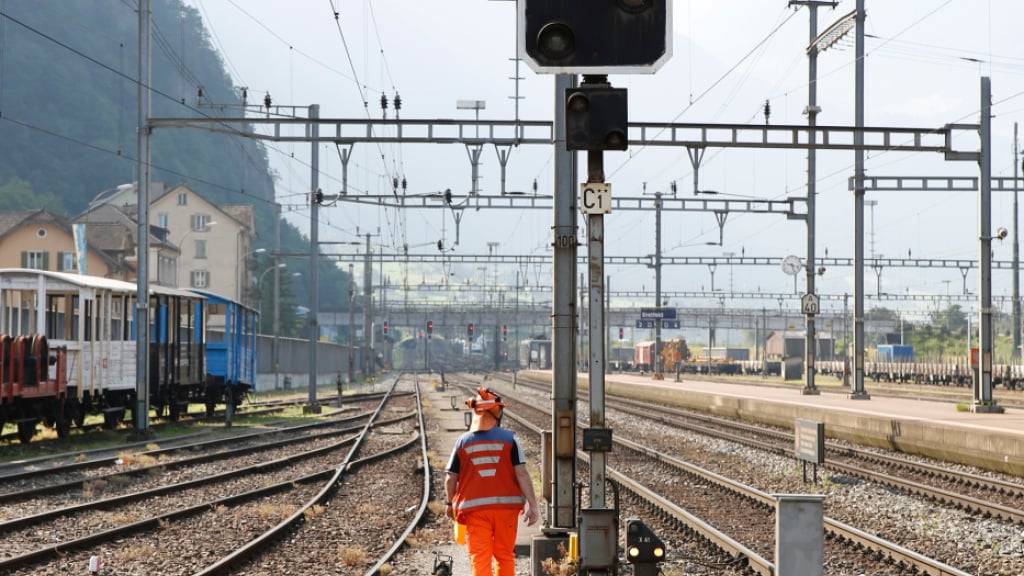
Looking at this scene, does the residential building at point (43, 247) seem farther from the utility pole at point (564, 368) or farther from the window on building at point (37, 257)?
the utility pole at point (564, 368)

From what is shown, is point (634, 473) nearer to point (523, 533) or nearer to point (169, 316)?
point (523, 533)

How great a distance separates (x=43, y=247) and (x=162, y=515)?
62257mm

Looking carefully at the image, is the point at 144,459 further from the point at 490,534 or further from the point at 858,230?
the point at 858,230

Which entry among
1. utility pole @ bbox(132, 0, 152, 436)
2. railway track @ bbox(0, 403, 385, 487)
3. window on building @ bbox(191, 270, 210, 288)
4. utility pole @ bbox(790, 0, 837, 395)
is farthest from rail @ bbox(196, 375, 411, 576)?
window on building @ bbox(191, 270, 210, 288)

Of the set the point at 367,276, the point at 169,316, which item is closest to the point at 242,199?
the point at 367,276

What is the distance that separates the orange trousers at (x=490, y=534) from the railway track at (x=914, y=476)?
353 inches

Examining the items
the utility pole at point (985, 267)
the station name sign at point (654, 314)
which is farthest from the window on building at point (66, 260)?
the utility pole at point (985, 267)

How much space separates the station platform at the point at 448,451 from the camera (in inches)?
468

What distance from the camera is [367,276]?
80375mm

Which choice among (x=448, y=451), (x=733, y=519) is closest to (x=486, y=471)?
(x=733, y=519)

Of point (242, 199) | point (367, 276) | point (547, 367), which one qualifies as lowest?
point (547, 367)

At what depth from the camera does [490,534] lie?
7773mm

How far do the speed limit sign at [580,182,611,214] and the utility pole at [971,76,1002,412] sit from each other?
2147cm

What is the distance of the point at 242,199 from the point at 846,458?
140 metres
